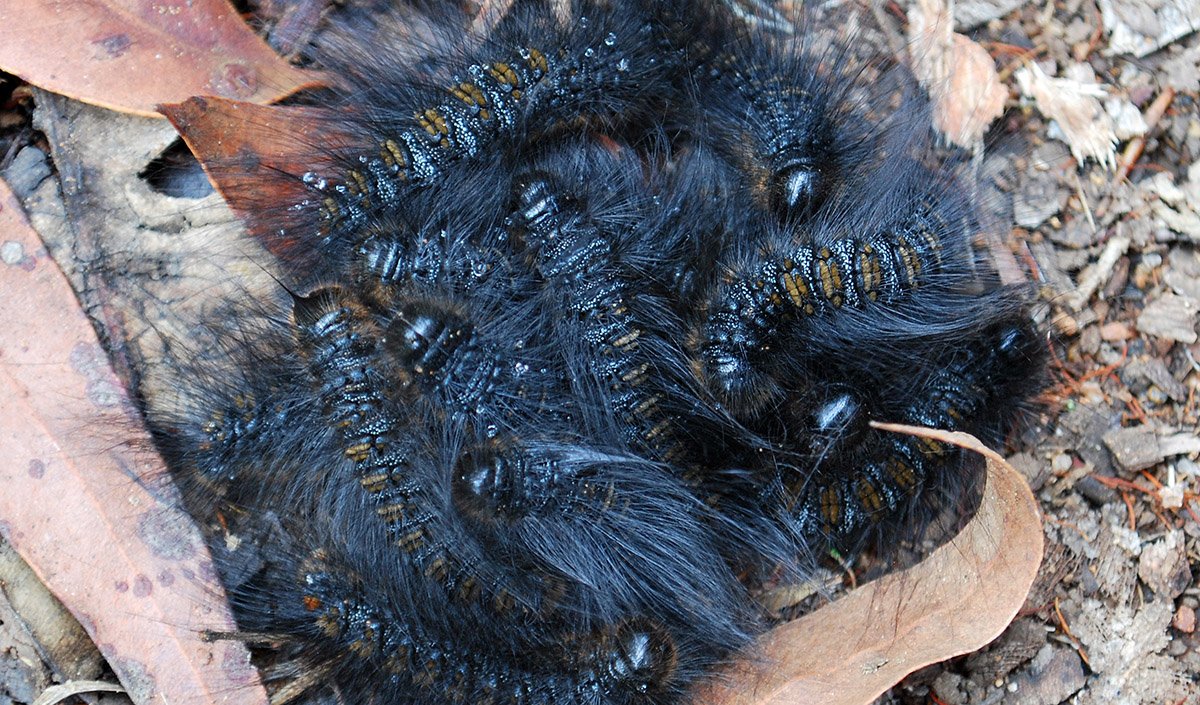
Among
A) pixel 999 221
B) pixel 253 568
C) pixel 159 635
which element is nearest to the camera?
pixel 159 635

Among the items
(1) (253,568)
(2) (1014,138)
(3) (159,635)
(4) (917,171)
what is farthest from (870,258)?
(3) (159,635)

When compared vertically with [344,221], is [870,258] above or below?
below

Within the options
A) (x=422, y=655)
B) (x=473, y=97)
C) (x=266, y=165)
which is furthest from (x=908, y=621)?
(x=266, y=165)

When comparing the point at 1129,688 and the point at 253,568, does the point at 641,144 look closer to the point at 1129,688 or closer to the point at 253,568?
the point at 253,568

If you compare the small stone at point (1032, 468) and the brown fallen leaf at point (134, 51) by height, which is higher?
the brown fallen leaf at point (134, 51)

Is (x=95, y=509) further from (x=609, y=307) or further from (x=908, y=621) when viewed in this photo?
(x=908, y=621)

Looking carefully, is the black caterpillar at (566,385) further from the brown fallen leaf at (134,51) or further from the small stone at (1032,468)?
the brown fallen leaf at (134,51)

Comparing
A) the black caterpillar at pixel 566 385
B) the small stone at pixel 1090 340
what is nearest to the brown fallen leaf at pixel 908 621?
the black caterpillar at pixel 566 385
